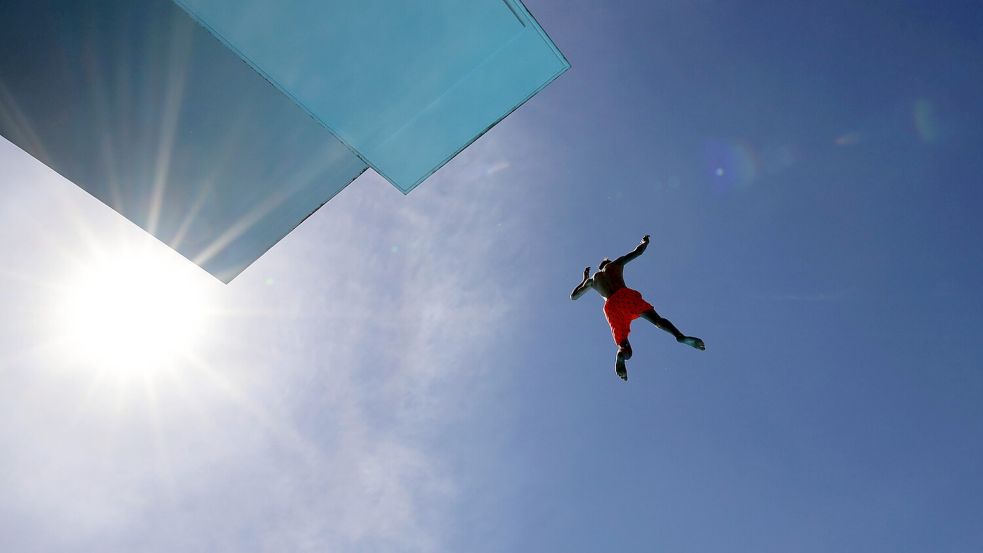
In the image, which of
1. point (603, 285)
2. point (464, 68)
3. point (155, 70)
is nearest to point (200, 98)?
point (155, 70)

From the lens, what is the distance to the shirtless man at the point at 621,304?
728cm

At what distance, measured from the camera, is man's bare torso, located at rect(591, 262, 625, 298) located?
8.13m

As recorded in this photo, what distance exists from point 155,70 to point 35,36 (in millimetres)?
1058

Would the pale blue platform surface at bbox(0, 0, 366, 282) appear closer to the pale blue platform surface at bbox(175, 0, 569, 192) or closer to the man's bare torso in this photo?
the pale blue platform surface at bbox(175, 0, 569, 192)

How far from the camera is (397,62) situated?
6402 mm

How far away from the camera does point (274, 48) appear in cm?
593

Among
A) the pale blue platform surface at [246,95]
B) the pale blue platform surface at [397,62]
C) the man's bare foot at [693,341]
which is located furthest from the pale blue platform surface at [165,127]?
the man's bare foot at [693,341]

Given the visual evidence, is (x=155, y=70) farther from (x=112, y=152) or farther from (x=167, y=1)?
(x=112, y=152)

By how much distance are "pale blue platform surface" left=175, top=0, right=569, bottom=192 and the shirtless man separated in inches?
108

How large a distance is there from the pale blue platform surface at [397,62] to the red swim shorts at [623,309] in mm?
2983

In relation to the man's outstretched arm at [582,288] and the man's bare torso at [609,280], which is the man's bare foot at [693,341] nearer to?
the man's bare torso at [609,280]

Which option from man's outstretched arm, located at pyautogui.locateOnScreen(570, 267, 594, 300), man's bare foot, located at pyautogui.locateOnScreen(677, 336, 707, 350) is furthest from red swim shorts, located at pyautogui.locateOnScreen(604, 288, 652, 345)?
man's bare foot, located at pyautogui.locateOnScreen(677, 336, 707, 350)

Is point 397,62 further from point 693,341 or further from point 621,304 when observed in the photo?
point 693,341

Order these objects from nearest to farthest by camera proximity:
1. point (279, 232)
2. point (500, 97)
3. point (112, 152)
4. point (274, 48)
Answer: point (274, 48)
point (112, 152)
point (500, 97)
point (279, 232)
